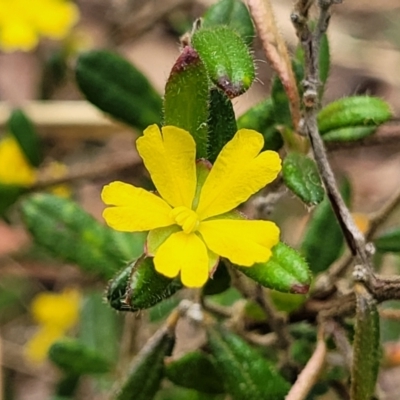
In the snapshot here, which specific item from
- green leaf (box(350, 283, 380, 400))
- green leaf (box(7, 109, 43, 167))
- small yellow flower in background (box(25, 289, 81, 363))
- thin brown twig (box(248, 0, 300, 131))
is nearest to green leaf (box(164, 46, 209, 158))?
thin brown twig (box(248, 0, 300, 131))

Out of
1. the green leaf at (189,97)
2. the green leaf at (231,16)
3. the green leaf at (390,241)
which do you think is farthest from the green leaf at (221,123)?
the green leaf at (390,241)

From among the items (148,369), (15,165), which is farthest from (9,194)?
(148,369)

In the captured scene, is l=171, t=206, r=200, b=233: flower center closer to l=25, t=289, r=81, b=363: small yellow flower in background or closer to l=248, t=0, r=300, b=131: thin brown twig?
l=248, t=0, r=300, b=131: thin brown twig

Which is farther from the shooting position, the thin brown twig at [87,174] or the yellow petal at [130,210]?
the thin brown twig at [87,174]

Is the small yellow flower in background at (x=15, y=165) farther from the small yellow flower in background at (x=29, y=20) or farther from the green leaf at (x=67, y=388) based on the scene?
the green leaf at (x=67, y=388)

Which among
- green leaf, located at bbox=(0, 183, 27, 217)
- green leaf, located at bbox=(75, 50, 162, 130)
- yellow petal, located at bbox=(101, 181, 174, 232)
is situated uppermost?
yellow petal, located at bbox=(101, 181, 174, 232)

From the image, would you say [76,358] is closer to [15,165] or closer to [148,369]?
[148,369]
